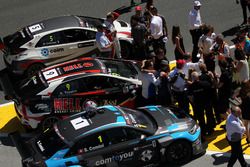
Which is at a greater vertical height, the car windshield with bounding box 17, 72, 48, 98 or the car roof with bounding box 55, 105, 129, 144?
the car windshield with bounding box 17, 72, 48, 98

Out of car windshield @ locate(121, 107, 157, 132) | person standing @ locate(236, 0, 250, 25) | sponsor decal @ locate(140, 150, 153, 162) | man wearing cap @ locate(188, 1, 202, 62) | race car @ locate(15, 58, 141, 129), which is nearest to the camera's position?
sponsor decal @ locate(140, 150, 153, 162)

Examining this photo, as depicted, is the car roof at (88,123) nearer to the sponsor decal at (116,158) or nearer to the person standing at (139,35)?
the sponsor decal at (116,158)

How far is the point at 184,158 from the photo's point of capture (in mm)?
12195

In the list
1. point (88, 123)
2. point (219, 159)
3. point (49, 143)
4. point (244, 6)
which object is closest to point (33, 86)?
point (49, 143)

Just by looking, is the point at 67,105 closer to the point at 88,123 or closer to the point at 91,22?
the point at 88,123

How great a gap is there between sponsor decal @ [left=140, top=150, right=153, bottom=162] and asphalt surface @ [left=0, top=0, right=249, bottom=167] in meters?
6.11

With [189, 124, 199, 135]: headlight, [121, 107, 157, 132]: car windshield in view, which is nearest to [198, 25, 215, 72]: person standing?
[189, 124, 199, 135]: headlight

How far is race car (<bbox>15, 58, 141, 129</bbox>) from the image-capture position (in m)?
13.4

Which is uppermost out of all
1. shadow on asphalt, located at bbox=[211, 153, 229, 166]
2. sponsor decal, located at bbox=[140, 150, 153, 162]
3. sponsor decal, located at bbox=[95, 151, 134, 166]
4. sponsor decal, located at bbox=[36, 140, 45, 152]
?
sponsor decal, located at bbox=[36, 140, 45, 152]

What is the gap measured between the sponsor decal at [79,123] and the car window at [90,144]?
36cm

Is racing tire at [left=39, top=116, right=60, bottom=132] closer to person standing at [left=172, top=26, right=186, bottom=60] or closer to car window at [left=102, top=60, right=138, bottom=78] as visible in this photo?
car window at [left=102, top=60, right=138, bottom=78]

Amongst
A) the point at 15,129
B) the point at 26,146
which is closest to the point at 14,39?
the point at 15,129

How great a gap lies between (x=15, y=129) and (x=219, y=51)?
5.85 meters

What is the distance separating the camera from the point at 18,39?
16.3 metres
